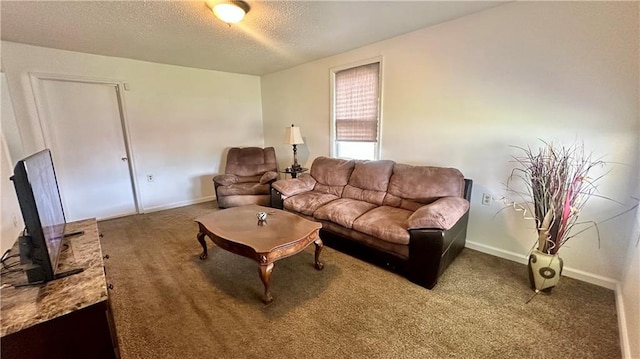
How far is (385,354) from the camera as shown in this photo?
1542 millimetres

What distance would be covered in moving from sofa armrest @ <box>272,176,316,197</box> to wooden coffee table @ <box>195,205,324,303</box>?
0.62 meters

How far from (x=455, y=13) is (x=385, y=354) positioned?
2.92 meters

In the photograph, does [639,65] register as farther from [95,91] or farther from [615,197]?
[95,91]

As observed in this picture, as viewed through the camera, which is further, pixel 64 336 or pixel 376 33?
pixel 376 33

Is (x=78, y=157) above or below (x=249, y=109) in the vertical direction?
below

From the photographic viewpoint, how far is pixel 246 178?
4652 millimetres

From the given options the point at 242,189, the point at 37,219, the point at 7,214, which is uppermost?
the point at 37,219

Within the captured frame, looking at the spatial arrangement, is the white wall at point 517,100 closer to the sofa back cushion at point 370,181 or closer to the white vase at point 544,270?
the sofa back cushion at point 370,181

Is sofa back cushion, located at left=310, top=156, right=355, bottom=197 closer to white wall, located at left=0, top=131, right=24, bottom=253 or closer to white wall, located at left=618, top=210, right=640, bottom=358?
white wall, located at left=618, top=210, right=640, bottom=358

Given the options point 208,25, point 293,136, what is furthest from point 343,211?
point 208,25

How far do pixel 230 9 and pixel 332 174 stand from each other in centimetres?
212

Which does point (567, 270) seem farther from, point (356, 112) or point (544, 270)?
point (356, 112)

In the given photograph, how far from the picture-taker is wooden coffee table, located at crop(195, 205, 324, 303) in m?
1.95

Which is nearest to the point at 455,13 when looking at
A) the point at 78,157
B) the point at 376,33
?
the point at 376,33
